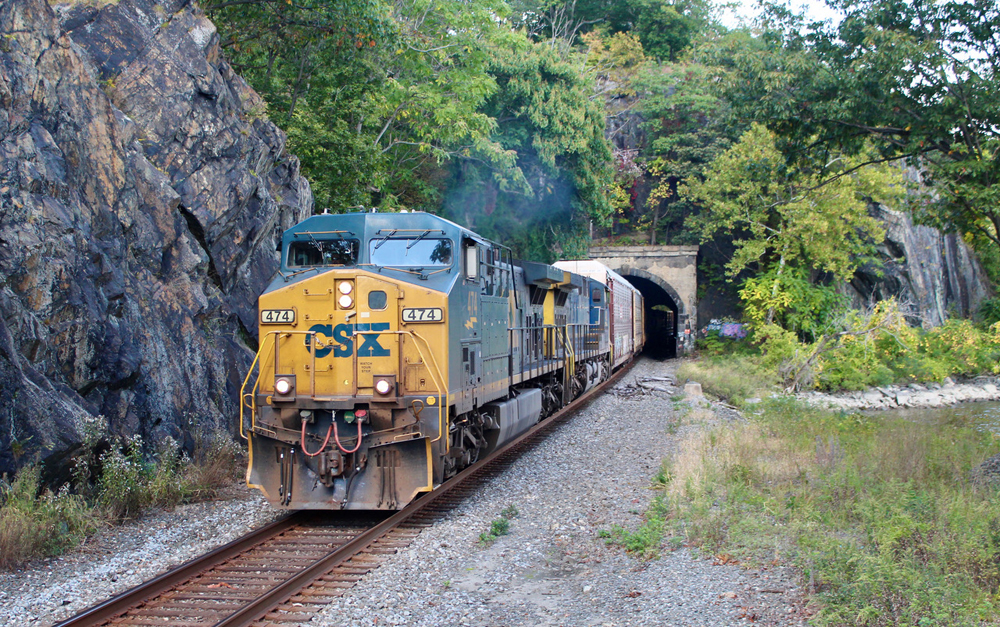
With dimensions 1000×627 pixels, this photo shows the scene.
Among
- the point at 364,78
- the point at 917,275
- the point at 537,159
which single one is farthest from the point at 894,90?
the point at 917,275

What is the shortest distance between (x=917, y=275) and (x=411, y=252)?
111 feet

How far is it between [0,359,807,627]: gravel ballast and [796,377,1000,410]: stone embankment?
1771 centimetres

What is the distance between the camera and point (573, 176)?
2897 cm

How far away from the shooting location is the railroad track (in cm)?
541

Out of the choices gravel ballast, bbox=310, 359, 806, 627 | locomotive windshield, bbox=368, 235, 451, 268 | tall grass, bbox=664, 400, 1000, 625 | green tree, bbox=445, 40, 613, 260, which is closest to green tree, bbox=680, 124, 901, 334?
green tree, bbox=445, 40, 613, 260

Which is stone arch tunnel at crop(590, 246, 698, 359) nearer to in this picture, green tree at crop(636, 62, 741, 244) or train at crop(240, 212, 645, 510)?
green tree at crop(636, 62, 741, 244)

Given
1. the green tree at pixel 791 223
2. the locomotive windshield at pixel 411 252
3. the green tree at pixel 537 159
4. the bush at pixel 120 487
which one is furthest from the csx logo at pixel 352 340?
the green tree at pixel 791 223

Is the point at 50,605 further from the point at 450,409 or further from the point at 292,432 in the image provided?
the point at 450,409

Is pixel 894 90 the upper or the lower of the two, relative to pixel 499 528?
upper

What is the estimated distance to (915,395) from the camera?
26.2 m

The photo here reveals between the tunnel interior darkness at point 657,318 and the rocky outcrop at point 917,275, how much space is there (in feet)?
36.0

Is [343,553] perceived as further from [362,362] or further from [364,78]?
[364,78]

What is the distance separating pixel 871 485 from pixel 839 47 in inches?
246

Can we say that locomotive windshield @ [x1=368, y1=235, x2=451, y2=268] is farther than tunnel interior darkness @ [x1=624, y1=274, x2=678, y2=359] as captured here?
No
